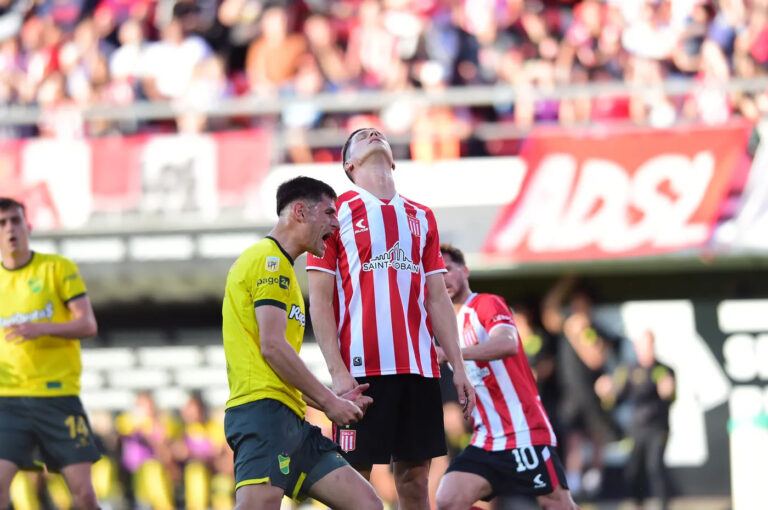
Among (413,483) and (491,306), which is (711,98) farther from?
(413,483)

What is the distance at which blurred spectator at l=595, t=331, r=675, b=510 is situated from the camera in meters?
13.1

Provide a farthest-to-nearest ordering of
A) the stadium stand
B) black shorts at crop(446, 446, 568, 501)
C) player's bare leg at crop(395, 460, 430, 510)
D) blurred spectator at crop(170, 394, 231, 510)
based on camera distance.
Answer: blurred spectator at crop(170, 394, 231, 510) → the stadium stand → black shorts at crop(446, 446, 568, 501) → player's bare leg at crop(395, 460, 430, 510)

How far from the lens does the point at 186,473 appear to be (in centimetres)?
1399

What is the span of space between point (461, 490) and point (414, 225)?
2026 millimetres

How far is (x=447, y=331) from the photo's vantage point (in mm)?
Result: 5816

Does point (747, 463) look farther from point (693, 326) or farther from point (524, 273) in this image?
point (524, 273)

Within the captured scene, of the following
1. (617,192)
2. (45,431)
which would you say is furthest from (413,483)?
(617,192)

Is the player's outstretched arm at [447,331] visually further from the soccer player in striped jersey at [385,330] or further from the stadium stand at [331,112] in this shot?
the stadium stand at [331,112]

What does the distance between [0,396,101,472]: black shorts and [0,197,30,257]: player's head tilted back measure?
39.3 inches

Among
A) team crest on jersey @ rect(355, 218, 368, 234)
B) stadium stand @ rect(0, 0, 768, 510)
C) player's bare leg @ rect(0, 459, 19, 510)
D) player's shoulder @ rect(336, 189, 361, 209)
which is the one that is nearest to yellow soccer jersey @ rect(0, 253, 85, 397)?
player's bare leg @ rect(0, 459, 19, 510)

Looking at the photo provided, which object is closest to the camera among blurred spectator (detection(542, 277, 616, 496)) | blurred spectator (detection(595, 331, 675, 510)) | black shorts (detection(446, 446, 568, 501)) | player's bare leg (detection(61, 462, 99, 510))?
black shorts (detection(446, 446, 568, 501))

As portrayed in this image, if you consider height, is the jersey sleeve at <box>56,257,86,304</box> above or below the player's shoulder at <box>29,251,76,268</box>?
below

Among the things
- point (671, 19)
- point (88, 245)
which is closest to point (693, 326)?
point (671, 19)

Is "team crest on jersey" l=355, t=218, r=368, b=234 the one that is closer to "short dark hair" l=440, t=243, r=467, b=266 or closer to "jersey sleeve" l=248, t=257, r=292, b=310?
"jersey sleeve" l=248, t=257, r=292, b=310
